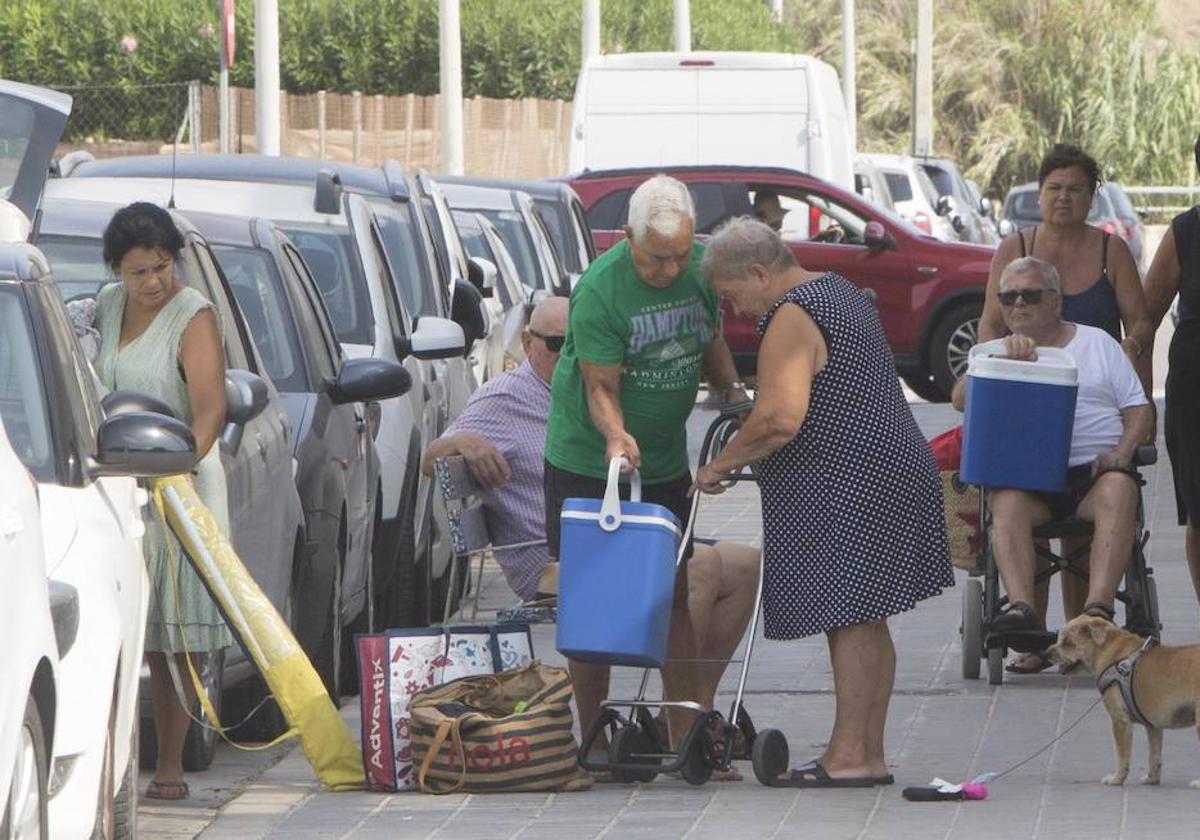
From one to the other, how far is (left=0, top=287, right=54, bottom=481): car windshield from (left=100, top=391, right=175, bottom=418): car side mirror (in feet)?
1.31

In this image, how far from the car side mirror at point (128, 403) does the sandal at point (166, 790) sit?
119 centimetres

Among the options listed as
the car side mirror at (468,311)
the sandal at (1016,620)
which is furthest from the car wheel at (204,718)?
the car side mirror at (468,311)

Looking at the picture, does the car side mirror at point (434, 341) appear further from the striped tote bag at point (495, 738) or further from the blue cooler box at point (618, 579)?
the blue cooler box at point (618, 579)

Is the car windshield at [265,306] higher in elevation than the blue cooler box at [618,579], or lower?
higher

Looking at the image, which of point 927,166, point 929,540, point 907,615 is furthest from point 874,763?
point 927,166

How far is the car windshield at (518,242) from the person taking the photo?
18.4 meters

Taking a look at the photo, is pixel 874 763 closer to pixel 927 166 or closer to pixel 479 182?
pixel 479 182

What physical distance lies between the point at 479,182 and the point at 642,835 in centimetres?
1220

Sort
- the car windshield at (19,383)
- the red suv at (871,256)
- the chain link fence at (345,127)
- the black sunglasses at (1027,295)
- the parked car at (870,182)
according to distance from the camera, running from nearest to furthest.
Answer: the car windshield at (19,383) < the black sunglasses at (1027,295) < the red suv at (871,256) < the parked car at (870,182) < the chain link fence at (345,127)

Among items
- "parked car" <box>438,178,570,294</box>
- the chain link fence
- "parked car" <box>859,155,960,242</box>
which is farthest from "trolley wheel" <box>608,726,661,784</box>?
the chain link fence

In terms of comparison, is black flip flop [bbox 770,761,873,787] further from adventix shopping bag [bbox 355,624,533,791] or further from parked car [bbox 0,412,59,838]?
parked car [bbox 0,412,59,838]

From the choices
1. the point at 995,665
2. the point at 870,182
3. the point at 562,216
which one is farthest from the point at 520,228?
the point at 870,182

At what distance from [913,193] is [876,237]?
1470 cm

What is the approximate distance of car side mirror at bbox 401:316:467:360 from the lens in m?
11.1
